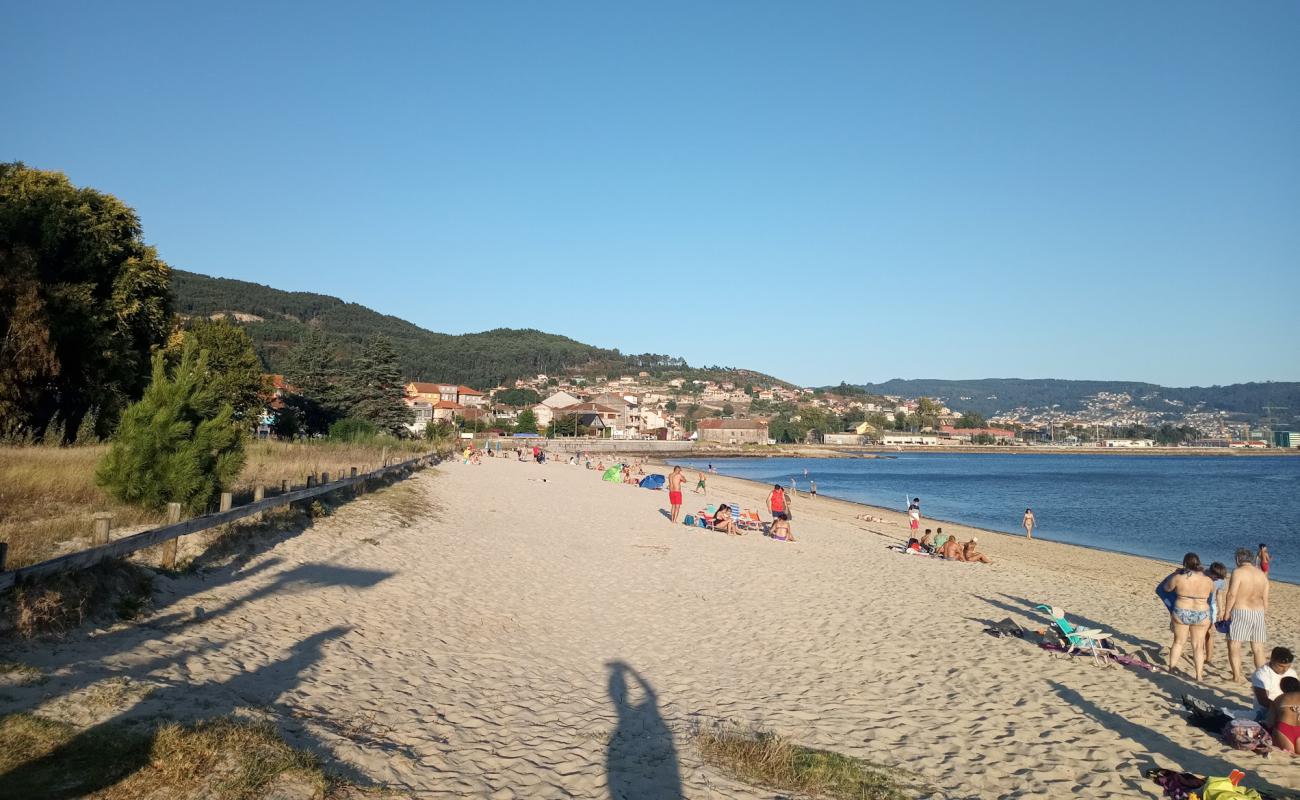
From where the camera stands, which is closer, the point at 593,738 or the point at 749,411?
the point at 593,738

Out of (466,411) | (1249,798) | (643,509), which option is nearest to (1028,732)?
(1249,798)

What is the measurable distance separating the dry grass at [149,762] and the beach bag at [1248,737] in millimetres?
6889

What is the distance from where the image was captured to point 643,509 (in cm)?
2409

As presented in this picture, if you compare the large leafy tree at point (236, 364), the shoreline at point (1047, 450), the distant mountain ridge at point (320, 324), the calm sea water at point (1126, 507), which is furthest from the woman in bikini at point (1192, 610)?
the distant mountain ridge at point (320, 324)

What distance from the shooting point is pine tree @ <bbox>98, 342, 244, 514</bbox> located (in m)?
9.78

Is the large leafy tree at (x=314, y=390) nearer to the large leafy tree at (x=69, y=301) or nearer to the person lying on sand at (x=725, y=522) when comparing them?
the large leafy tree at (x=69, y=301)

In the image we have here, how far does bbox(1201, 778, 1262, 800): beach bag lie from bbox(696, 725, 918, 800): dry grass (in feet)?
6.05

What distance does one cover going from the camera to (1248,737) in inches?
251

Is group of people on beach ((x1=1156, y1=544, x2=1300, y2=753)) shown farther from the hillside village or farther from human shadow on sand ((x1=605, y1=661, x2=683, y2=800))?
the hillside village

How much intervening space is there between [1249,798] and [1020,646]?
484cm

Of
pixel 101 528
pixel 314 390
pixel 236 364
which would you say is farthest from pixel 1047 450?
pixel 101 528

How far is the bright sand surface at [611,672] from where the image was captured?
5.26 meters

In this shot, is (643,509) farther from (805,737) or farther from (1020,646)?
(805,737)

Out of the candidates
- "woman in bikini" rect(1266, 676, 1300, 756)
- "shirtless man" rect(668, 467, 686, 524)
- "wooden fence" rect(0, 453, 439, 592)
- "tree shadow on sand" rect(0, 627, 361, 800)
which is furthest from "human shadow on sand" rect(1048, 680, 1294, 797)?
"shirtless man" rect(668, 467, 686, 524)
